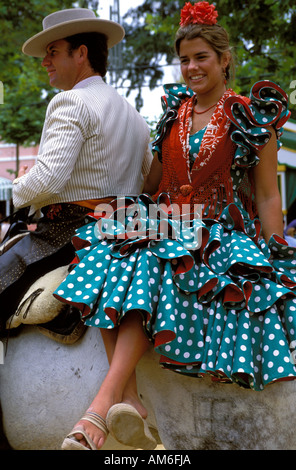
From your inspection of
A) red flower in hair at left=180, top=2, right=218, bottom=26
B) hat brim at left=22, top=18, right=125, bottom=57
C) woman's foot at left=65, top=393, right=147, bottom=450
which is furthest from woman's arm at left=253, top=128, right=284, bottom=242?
hat brim at left=22, top=18, right=125, bottom=57

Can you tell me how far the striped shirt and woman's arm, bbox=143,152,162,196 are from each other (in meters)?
0.05

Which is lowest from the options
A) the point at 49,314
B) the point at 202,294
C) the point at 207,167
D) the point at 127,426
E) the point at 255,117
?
the point at 127,426

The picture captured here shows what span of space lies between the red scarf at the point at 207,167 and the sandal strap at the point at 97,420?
1.04 m

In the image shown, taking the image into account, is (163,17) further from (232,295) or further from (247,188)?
(232,295)

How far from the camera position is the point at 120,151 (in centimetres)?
309

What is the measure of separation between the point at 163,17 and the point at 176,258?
708 centimetres

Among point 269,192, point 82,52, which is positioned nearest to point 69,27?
point 82,52

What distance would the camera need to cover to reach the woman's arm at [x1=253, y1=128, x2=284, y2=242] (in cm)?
278

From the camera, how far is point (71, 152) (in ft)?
9.25

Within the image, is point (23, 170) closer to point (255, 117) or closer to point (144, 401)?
point (255, 117)

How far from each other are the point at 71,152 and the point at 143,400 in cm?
119

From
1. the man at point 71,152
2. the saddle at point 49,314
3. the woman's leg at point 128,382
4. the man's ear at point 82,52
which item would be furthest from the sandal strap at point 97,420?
the man's ear at point 82,52

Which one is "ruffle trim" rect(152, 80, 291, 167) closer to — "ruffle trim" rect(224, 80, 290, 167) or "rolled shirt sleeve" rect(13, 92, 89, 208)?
"ruffle trim" rect(224, 80, 290, 167)

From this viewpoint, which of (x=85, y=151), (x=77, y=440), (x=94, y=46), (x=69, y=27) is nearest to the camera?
(x=77, y=440)
